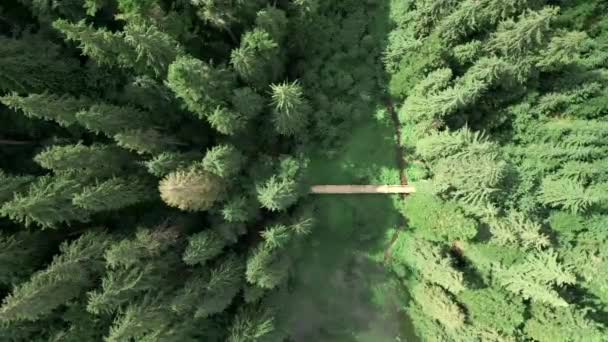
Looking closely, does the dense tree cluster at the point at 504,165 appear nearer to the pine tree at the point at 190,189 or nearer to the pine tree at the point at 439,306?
the pine tree at the point at 439,306

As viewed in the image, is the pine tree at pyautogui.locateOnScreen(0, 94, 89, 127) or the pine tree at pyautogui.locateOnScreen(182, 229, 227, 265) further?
the pine tree at pyautogui.locateOnScreen(182, 229, 227, 265)

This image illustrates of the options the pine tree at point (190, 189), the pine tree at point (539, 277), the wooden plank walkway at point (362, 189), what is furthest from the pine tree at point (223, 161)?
the pine tree at point (539, 277)

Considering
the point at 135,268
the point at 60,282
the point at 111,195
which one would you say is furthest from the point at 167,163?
the point at 60,282

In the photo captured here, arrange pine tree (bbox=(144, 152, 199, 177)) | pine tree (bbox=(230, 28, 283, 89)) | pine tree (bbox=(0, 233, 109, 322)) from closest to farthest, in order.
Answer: pine tree (bbox=(0, 233, 109, 322)) < pine tree (bbox=(144, 152, 199, 177)) < pine tree (bbox=(230, 28, 283, 89))

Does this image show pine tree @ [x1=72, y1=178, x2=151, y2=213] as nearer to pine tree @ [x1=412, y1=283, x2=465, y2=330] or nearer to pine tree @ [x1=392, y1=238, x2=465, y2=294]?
pine tree @ [x1=392, y1=238, x2=465, y2=294]

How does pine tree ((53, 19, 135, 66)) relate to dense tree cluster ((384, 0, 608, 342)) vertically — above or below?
above

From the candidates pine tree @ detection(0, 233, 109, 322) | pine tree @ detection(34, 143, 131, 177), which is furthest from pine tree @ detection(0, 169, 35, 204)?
pine tree @ detection(0, 233, 109, 322)

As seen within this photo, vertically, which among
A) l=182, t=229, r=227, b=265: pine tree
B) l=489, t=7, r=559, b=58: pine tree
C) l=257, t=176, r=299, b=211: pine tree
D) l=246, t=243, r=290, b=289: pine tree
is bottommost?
l=246, t=243, r=290, b=289: pine tree
